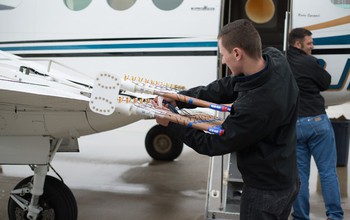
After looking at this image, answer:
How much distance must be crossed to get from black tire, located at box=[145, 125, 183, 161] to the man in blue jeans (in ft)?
10.6

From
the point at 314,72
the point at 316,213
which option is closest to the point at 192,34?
the point at 314,72

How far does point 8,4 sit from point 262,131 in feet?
15.6

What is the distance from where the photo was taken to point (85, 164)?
22.6 ft

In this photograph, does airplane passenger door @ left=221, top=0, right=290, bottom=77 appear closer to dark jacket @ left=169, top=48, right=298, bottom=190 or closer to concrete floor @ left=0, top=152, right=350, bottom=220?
concrete floor @ left=0, top=152, right=350, bottom=220

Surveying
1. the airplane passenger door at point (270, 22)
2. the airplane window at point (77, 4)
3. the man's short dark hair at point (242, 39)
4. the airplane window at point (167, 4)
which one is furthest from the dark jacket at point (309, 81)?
the airplane window at point (77, 4)

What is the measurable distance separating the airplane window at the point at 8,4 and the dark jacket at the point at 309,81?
3.61 m

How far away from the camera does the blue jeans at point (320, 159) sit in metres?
4.04

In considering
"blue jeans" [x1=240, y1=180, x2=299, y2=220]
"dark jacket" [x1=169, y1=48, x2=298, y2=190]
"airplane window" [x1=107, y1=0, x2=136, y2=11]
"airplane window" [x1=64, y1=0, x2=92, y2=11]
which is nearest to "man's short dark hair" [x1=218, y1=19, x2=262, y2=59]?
"dark jacket" [x1=169, y1=48, x2=298, y2=190]

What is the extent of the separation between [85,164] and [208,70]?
9.02 feet

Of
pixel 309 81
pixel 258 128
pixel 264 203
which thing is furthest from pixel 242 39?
pixel 309 81

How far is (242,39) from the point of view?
2078 millimetres

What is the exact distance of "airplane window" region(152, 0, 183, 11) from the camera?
5230 millimetres

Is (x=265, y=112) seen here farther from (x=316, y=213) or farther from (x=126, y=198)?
(x=126, y=198)

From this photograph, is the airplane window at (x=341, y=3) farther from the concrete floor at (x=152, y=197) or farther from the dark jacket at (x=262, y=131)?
the dark jacket at (x=262, y=131)
